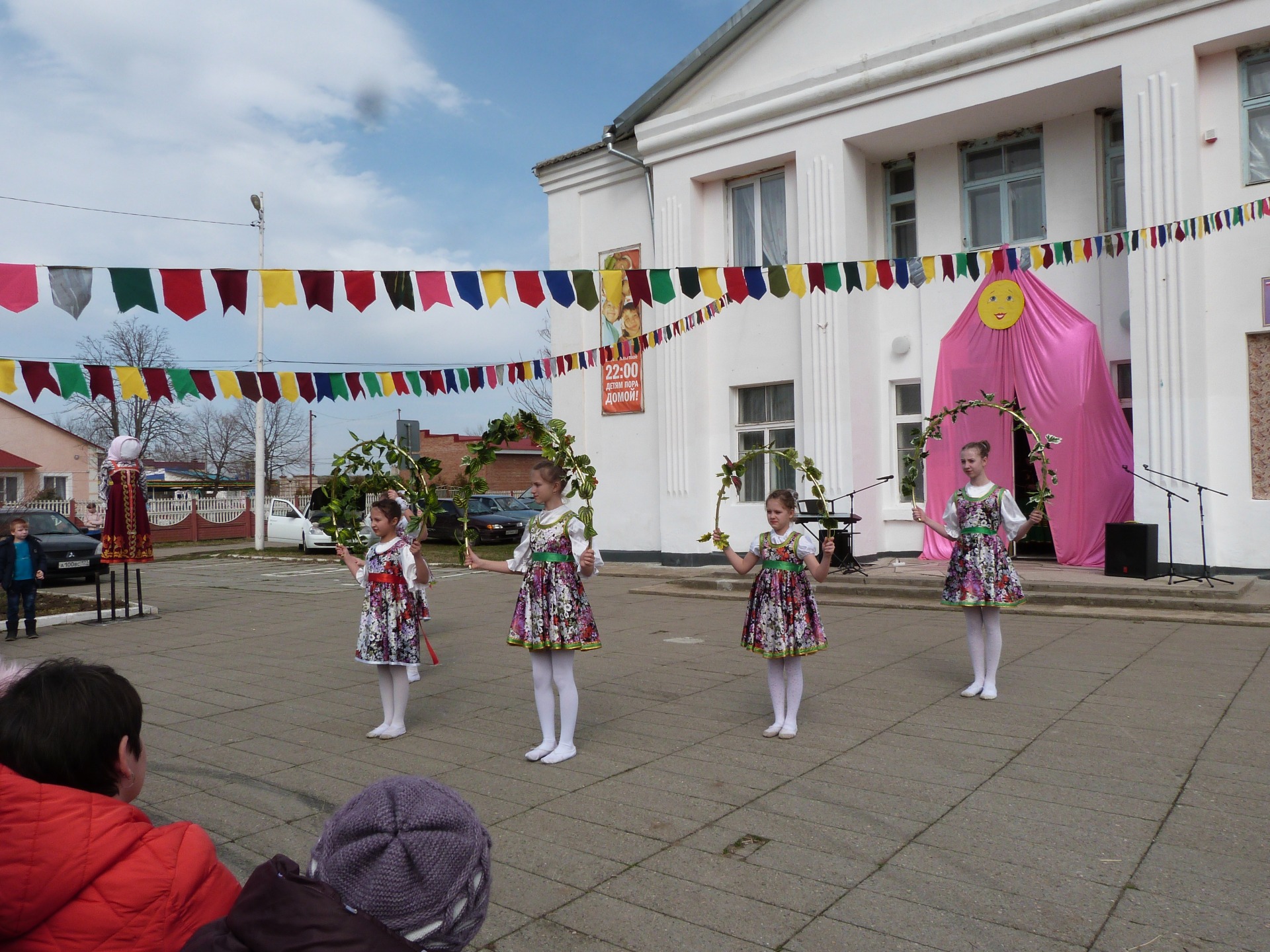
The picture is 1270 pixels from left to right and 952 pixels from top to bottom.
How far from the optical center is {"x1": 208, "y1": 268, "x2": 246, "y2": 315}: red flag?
682cm

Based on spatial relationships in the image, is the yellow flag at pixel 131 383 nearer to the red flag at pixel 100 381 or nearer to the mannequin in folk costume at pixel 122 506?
the red flag at pixel 100 381

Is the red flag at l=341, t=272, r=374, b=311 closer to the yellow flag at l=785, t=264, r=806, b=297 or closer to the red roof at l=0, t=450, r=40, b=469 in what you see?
the yellow flag at l=785, t=264, r=806, b=297

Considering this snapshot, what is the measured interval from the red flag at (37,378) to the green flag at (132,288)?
2178 mm

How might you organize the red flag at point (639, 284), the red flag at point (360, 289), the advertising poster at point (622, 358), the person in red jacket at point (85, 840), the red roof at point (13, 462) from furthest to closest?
the red roof at point (13, 462) → the advertising poster at point (622, 358) → the red flag at point (639, 284) → the red flag at point (360, 289) → the person in red jacket at point (85, 840)

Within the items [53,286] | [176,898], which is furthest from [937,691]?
[53,286]

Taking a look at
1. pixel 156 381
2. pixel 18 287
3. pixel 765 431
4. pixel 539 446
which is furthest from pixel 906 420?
pixel 18 287

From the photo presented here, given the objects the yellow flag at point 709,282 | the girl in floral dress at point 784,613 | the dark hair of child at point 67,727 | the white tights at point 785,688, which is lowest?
the white tights at point 785,688

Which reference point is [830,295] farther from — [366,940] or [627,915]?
[366,940]

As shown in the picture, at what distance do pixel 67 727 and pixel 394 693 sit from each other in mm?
4611

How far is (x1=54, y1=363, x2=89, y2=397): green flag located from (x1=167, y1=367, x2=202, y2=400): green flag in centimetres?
105

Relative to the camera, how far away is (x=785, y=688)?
6.23 m

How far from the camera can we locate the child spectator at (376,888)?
147cm

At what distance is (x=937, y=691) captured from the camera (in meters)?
7.30

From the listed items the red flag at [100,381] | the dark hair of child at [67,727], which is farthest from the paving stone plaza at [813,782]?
the red flag at [100,381]
